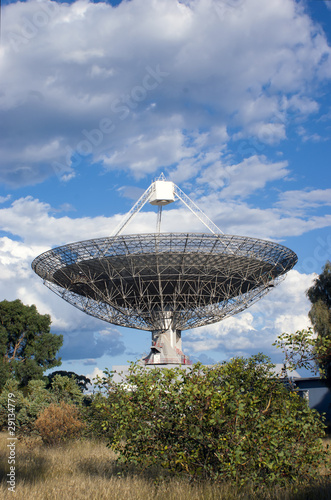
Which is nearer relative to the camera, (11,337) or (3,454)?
(3,454)

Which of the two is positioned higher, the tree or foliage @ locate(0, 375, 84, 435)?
the tree

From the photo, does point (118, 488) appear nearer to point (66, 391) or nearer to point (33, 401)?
point (33, 401)

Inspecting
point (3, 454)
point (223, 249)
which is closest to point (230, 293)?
point (223, 249)

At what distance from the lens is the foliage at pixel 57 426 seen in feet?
79.0

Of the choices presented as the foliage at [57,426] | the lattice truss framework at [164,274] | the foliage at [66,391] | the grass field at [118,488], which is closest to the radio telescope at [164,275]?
the lattice truss framework at [164,274]

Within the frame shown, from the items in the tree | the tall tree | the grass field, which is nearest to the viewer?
the grass field

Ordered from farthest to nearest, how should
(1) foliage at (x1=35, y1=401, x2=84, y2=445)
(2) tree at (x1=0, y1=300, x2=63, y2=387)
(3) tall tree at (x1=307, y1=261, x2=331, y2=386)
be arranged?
(2) tree at (x1=0, y1=300, x2=63, y2=387)
(3) tall tree at (x1=307, y1=261, x2=331, y2=386)
(1) foliage at (x1=35, y1=401, x2=84, y2=445)

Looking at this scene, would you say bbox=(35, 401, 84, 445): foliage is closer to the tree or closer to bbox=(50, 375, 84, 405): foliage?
bbox=(50, 375, 84, 405): foliage

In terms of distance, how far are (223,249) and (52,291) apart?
1847cm

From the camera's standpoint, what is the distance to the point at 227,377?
454 inches

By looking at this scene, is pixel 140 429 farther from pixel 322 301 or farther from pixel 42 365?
pixel 42 365

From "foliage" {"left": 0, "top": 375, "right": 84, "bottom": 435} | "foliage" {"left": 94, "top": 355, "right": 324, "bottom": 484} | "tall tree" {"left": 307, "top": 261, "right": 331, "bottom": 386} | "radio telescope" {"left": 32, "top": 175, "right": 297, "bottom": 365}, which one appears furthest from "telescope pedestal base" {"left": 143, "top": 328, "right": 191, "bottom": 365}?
"foliage" {"left": 94, "top": 355, "right": 324, "bottom": 484}

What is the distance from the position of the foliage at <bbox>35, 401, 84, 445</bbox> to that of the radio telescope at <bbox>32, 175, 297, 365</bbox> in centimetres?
1661

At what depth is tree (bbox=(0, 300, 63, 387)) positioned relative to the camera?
64.9 metres
